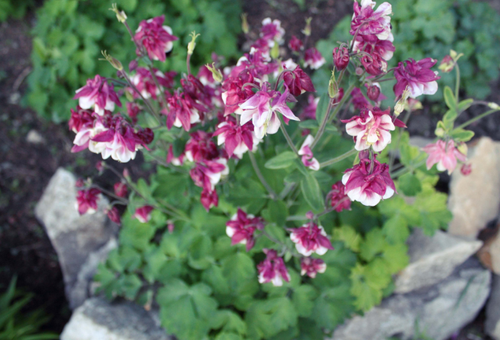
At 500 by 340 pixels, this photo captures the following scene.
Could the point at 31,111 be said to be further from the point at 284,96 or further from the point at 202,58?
the point at 284,96

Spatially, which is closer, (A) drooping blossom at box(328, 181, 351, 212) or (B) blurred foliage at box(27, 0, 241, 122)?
(A) drooping blossom at box(328, 181, 351, 212)

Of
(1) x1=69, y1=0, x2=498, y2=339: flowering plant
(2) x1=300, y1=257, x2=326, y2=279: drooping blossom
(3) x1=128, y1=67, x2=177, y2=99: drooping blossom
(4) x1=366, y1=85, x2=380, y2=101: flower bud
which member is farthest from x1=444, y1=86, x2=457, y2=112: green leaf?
(3) x1=128, y1=67, x2=177, y2=99: drooping blossom

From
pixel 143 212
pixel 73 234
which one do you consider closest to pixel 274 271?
pixel 143 212

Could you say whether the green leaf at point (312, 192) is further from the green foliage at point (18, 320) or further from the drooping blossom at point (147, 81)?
the green foliage at point (18, 320)

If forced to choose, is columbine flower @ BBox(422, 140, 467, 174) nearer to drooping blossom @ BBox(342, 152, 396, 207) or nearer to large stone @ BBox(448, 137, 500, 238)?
drooping blossom @ BBox(342, 152, 396, 207)

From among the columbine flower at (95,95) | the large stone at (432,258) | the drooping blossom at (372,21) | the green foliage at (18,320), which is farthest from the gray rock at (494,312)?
the green foliage at (18,320)

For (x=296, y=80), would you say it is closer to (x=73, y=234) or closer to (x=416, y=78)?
(x=416, y=78)

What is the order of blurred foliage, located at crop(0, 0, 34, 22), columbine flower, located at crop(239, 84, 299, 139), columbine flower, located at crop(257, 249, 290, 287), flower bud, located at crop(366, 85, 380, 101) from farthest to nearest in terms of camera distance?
blurred foliage, located at crop(0, 0, 34, 22)
columbine flower, located at crop(257, 249, 290, 287)
flower bud, located at crop(366, 85, 380, 101)
columbine flower, located at crop(239, 84, 299, 139)
